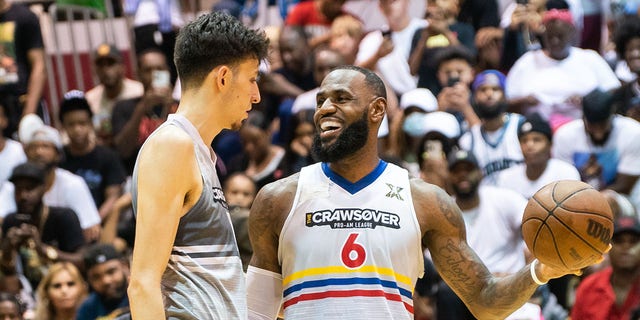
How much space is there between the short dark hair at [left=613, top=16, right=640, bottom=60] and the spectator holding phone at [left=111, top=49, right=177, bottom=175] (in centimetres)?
413

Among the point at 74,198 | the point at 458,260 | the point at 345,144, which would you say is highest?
the point at 345,144

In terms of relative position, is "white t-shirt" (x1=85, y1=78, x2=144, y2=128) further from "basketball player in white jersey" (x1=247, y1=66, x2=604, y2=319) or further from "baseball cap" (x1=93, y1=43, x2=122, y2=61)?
"basketball player in white jersey" (x1=247, y1=66, x2=604, y2=319)

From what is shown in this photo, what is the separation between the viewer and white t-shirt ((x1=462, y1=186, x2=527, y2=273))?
925 centimetres

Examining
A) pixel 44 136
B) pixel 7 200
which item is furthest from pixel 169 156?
pixel 44 136

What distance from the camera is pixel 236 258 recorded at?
4.42 meters

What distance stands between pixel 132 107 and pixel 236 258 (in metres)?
7.91

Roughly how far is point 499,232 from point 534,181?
0.75m

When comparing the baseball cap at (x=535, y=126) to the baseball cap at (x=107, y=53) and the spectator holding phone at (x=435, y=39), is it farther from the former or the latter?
the baseball cap at (x=107, y=53)

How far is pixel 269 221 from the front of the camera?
556 centimetres

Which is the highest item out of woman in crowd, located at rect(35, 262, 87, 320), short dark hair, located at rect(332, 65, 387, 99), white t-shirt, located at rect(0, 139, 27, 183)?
A: short dark hair, located at rect(332, 65, 387, 99)

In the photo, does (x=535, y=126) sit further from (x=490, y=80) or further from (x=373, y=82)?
(x=373, y=82)

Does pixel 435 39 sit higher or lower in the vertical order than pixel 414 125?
higher

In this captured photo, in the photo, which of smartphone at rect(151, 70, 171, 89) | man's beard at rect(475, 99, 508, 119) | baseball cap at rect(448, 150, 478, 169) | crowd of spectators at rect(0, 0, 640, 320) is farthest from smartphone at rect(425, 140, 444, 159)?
smartphone at rect(151, 70, 171, 89)

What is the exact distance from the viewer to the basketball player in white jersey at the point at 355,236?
5379mm
